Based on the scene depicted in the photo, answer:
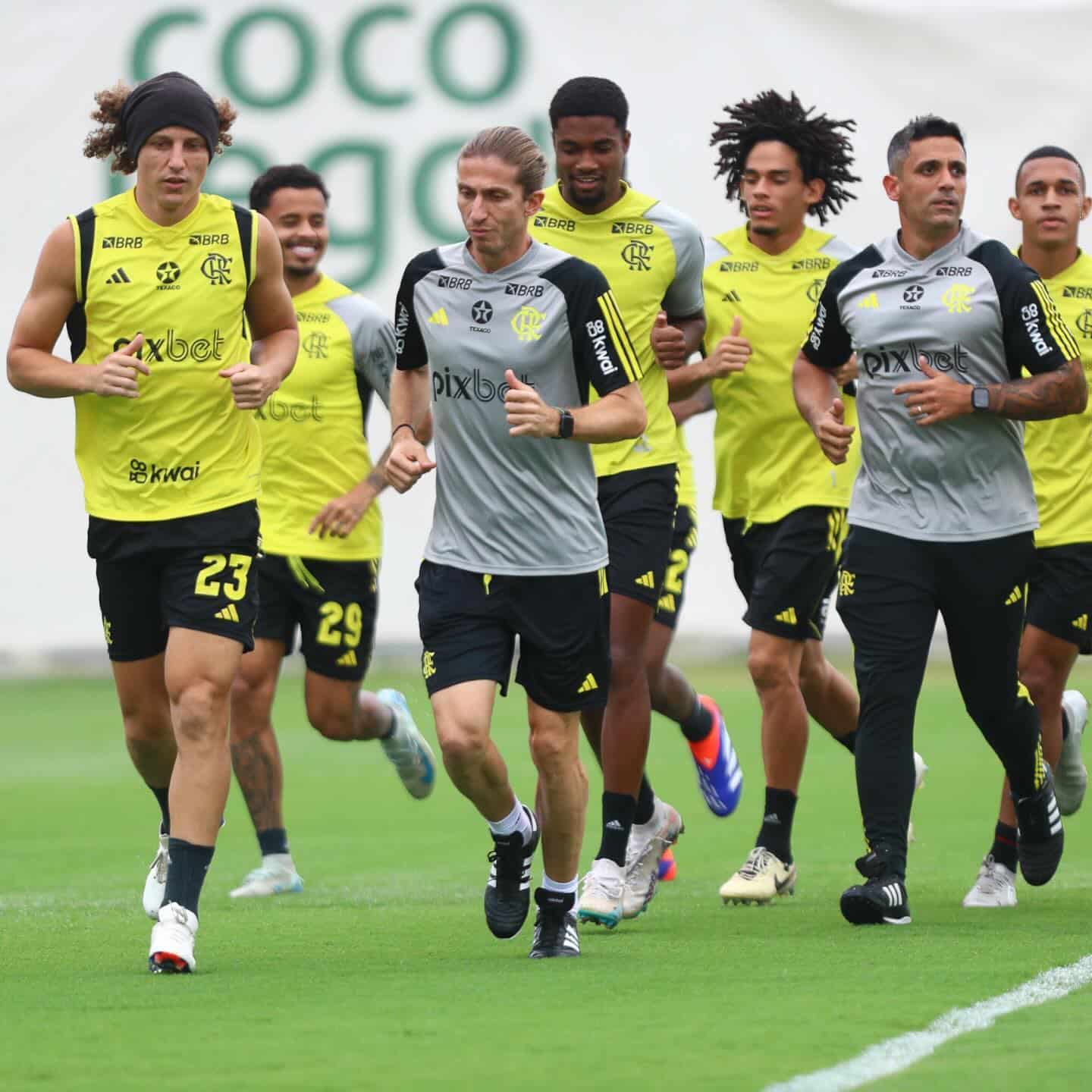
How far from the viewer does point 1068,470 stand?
8.81 m

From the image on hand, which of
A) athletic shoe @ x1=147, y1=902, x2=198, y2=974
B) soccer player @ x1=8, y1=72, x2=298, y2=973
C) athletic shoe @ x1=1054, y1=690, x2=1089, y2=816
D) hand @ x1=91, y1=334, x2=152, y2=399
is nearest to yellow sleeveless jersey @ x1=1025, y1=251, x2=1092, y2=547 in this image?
athletic shoe @ x1=1054, y1=690, x2=1089, y2=816

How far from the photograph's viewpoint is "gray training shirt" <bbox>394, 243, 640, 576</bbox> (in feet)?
22.4

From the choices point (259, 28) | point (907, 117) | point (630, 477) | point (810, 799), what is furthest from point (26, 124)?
point (630, 477)

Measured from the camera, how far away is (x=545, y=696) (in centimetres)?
Result: 687

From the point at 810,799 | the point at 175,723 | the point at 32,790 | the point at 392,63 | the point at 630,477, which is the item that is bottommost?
the point at 32,790

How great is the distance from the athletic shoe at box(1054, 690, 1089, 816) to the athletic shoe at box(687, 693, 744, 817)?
52.6 inches

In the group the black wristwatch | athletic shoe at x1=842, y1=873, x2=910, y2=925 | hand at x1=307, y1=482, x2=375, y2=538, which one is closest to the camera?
the black wristwatch

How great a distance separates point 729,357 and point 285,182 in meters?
2.20

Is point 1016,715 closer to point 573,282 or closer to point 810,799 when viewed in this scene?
point 573,282

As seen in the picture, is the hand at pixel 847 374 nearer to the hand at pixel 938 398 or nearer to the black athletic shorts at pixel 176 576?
the hand at pixel 938 398

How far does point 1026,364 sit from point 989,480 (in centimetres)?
38

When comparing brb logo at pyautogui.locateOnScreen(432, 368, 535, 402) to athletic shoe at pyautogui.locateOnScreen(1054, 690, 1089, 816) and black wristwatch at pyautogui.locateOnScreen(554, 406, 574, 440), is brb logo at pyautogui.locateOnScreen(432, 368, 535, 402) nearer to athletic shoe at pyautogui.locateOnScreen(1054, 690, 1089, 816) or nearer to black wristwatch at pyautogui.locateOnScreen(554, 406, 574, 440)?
black wristwatch at pyautogui.locateOnScreen(554, 406, 574, 440)

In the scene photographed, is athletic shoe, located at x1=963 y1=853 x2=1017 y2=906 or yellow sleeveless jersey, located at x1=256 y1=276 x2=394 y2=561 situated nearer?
athletic shoe, located at x1=963 y1=853 x2=1017 y2=906

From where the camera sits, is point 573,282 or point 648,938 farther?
point 648,938
